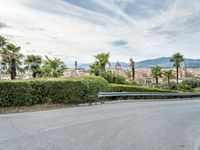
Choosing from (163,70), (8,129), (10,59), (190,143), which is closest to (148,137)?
(190,143)

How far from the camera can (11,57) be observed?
1889 inches

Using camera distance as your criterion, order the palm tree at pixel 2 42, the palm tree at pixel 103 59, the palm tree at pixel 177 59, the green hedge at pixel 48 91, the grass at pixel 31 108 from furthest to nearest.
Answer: the palm tree at pixel 177 59 → the palm tree at pixel 2 42 → the palm tree at pixel 103 59 → the green hedge at pixel 48 91 → the grass at pixel 31 108

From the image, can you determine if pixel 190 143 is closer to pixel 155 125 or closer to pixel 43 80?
pixel 155 125

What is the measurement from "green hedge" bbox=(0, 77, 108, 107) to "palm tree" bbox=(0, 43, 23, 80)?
32.6 m

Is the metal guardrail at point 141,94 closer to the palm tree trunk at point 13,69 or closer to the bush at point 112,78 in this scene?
the bush at point 112,78

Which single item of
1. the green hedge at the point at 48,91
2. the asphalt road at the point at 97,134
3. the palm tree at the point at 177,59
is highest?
the palm tree at the point at 177,59

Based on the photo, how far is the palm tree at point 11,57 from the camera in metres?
47.1

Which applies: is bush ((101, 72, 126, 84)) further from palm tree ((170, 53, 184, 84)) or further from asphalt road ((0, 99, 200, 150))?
palm tree ((170, 53, 184, 84))

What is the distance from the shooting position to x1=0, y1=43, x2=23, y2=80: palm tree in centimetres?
4706

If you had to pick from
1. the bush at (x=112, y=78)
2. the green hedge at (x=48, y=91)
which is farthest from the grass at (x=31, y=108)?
the bush at (x=112, y=78)

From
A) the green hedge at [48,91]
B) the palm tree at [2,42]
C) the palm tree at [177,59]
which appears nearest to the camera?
the green hedge at [48,91]

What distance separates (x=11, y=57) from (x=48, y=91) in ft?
117

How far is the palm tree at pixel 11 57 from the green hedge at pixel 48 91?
107ft

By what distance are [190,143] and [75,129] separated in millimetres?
3343
